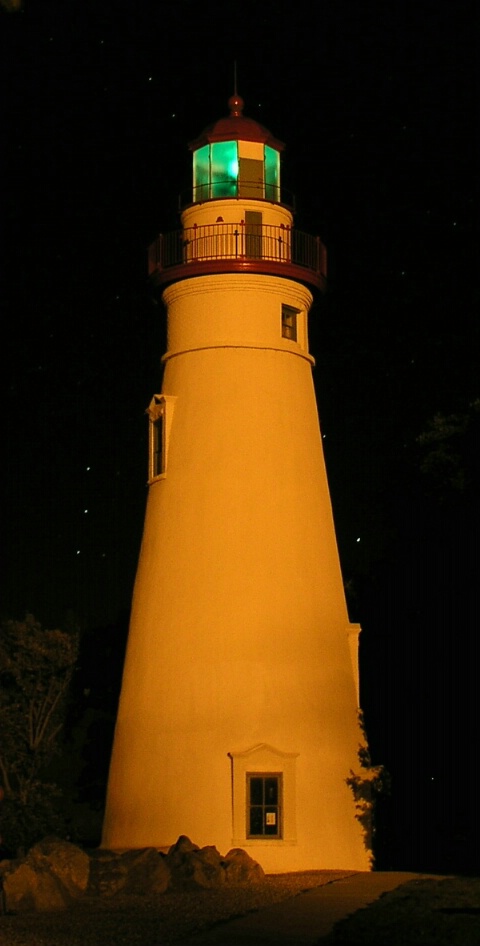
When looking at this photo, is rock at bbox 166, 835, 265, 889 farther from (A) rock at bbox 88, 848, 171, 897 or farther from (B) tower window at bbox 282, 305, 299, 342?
(B) tower window at bbox 282, 305, 299, 342

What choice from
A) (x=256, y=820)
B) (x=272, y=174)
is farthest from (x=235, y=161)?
(x=256, y=820)

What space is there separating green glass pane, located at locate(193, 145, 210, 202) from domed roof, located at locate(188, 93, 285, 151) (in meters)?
0.14

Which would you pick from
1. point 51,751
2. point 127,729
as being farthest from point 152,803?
point 51,751

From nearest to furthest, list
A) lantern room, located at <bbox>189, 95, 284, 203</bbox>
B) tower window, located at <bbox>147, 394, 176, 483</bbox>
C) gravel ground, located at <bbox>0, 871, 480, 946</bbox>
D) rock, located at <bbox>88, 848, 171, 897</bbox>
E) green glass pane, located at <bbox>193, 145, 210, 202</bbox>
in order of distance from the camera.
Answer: gravel ground, located at <bbox>0, 871, 480, 946</bbox> < rock, located at <bbox>88, 848, 171, 897</bbox> < tower window, located at <bbox>147, 394, 176, 483</bbox> < lantern room, located at <bbox>189, 95, 284, 203</bbox> < green glass pane, located at <bbox>193, 145, 210, 202</bbox>

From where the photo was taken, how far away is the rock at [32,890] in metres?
22.5

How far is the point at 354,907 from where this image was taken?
22109mm

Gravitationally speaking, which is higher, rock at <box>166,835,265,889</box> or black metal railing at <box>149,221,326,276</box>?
black metal railing at <box>149,221,326,276</box>

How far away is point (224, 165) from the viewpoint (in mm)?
32156

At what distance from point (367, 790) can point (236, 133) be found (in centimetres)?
1175

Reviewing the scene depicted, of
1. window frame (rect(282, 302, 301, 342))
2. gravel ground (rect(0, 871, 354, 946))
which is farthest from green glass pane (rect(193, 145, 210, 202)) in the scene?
gravel ground (rect(0, 871, 354, 946))

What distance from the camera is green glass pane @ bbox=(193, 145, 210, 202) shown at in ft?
105

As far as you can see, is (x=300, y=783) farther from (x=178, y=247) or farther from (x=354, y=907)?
(x=178, y=247)

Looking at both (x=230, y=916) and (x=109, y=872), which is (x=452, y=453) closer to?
(x=109, y=872)

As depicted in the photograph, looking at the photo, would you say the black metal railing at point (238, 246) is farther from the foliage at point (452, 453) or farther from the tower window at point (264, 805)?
the tower window at point (264, 805)
